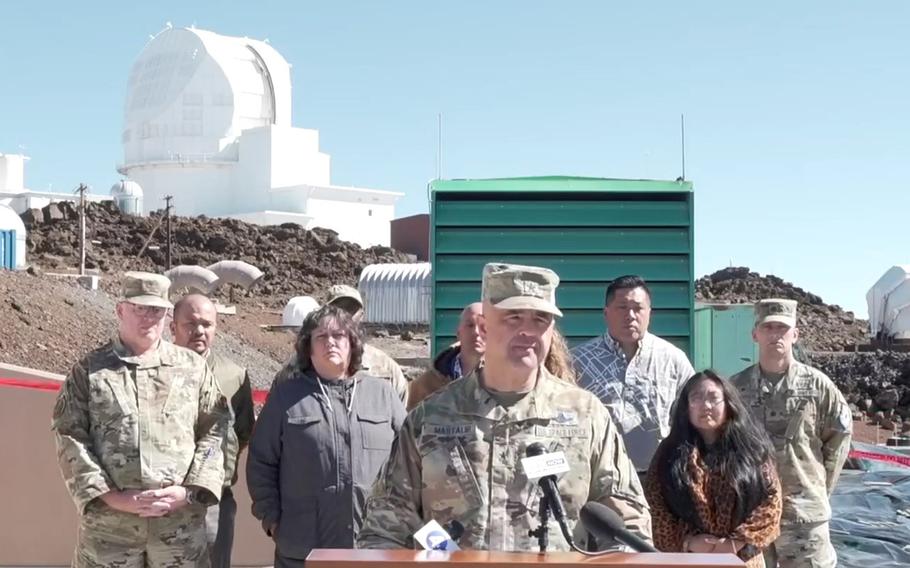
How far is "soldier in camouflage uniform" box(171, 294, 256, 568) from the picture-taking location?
16.2 feet

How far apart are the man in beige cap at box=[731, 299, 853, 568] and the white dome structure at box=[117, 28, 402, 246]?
51.5m

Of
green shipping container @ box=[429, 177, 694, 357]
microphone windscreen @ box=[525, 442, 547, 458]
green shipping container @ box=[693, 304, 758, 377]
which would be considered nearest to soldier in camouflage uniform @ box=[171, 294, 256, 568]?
green shipping container @ box=[429, 177, 694, 357]

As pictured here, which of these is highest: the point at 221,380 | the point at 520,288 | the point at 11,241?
the point at 11,241

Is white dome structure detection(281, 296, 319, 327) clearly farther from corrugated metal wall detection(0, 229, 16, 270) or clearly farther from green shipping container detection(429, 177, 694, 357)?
green shipping container detection(429, 177, 694, 357)

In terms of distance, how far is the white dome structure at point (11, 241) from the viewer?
38.2 meters

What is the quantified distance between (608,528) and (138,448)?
8.49 feet

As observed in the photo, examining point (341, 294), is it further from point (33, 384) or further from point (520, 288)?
point (520, 288)

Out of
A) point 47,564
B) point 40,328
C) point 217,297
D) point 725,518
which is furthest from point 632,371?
point 217,297

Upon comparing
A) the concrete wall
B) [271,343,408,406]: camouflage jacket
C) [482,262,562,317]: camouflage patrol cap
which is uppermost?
[482,262,562,317]: camouflage patrol cap

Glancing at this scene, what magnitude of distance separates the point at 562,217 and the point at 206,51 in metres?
50.7

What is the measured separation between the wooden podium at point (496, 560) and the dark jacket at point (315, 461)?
2.25m

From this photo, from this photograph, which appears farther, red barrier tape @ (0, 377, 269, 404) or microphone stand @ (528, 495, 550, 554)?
red barrier tape @ (0, 377, 269, 404)

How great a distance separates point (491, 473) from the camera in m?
2.86

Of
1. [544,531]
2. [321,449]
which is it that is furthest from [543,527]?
[321,449]
